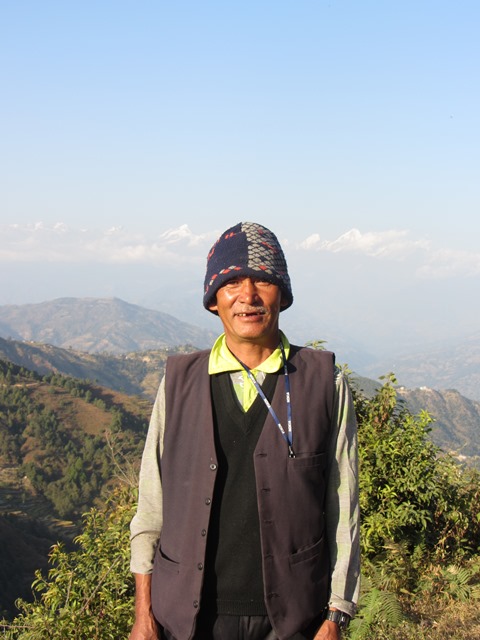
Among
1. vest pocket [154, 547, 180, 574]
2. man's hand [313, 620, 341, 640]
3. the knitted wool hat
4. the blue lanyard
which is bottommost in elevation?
man's hand [313, 620, 341, 640]

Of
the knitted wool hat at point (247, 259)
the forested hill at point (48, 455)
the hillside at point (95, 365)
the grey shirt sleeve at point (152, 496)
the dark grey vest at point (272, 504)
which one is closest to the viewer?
the dark grey vest at point (272, 504)

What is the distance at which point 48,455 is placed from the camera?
3081 inches

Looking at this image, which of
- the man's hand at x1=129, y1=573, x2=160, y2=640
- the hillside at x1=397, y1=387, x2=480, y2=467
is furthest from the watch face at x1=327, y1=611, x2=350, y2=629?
the hillside at x1=397, y1=387, x2=480, y2=467

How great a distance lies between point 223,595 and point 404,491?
4825 mm

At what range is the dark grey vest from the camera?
2.00 meters

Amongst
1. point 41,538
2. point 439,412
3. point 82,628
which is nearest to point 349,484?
point 82,628

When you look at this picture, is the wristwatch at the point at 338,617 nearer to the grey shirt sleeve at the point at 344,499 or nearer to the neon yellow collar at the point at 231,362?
the grey shirt sleeve at the point at 344,499

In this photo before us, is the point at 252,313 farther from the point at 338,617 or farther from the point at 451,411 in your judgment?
the point at 451,411

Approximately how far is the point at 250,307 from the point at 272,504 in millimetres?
729

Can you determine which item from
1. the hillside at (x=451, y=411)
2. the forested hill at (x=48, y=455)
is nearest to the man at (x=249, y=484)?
the forested hill at (x=48, y=455)

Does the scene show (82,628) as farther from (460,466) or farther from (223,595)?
(460,466)

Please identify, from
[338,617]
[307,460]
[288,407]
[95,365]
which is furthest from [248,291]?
[95,365]

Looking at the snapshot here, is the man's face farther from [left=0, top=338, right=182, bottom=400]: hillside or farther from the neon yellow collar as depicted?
[left=0, top=338, right=182, bottom=400]: hillside

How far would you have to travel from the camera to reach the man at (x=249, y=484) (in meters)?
2.01
